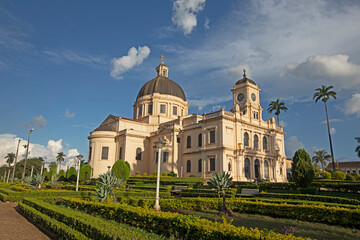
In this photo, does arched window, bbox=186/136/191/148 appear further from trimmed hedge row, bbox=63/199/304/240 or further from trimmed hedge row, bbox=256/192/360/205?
trimmed hedge row, bbox=63/199/304/240

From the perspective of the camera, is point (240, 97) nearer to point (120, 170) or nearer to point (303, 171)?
point (303, 171)

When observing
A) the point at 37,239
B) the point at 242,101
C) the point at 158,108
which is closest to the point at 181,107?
the point at 158,108

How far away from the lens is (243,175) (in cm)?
3794

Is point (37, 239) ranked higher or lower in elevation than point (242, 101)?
lower

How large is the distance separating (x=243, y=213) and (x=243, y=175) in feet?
84.5

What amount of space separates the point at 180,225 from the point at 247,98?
3919 cm

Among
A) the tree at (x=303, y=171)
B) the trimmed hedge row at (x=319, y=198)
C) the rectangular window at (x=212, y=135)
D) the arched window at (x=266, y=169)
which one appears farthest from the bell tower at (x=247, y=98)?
the trimmed hedge row at (x=319, y=198)

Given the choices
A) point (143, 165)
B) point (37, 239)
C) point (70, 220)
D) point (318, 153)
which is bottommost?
point (37, 239)

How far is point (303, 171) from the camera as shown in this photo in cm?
2216

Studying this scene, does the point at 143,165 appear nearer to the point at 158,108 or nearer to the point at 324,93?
the point at 158,108

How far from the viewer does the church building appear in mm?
37844

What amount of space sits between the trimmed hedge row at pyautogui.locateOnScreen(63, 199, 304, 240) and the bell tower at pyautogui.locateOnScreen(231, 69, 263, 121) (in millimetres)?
35090

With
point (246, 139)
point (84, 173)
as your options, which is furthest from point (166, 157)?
point (84, 173)

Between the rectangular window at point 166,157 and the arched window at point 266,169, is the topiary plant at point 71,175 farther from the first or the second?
the arched window at point 266,169
